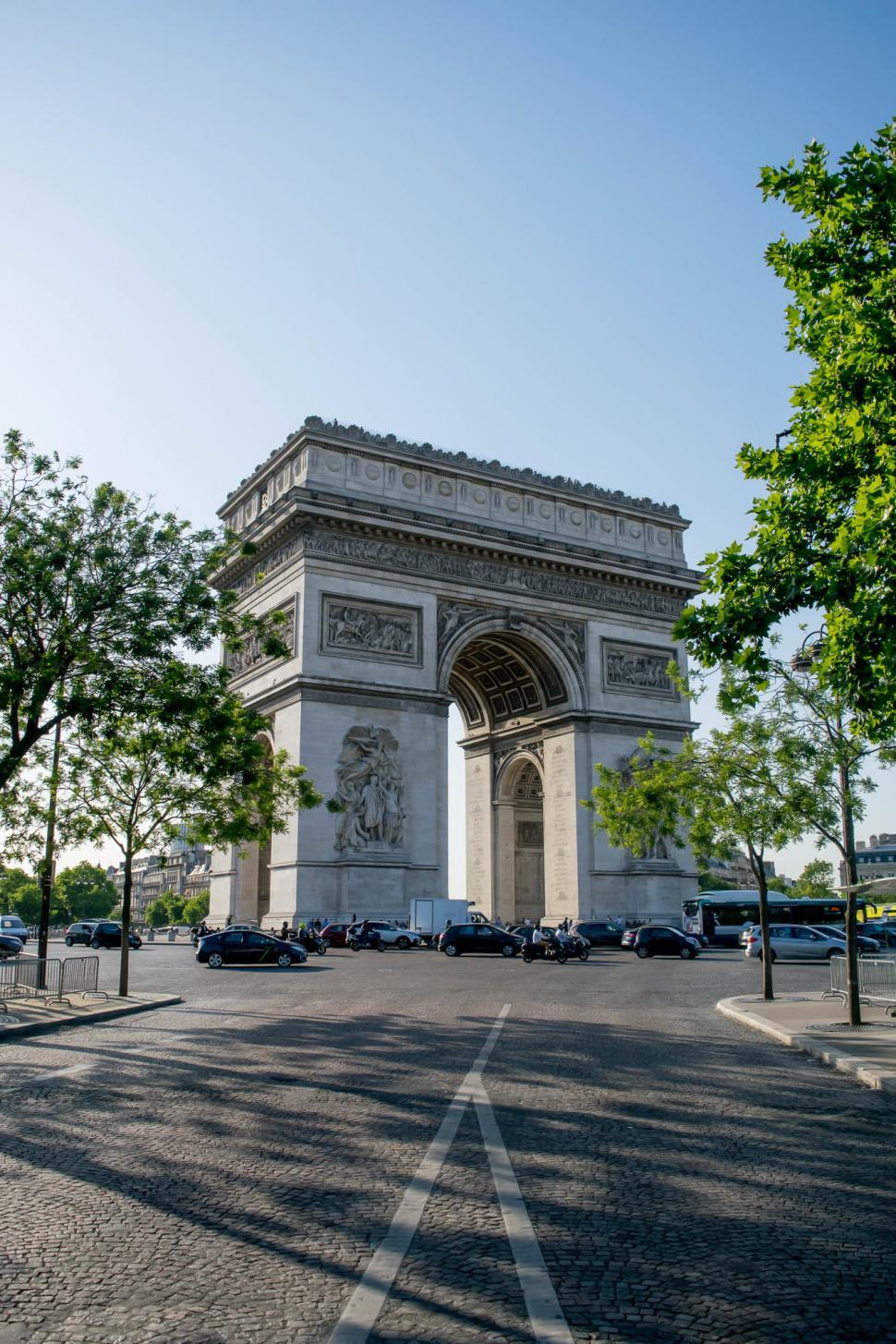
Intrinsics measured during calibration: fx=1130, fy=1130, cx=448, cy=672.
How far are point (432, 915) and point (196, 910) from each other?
12296 cm

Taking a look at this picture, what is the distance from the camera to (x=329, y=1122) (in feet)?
28.1

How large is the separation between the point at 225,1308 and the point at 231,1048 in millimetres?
9354

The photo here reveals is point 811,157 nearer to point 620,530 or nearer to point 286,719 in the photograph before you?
point 286,719

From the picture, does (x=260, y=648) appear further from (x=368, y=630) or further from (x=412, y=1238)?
(x=412, y=1238)

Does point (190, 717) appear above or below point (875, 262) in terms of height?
below

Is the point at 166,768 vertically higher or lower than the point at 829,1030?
higher

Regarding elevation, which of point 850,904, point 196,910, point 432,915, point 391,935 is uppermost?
point 850,904

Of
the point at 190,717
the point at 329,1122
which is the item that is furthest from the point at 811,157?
the point at 190,717

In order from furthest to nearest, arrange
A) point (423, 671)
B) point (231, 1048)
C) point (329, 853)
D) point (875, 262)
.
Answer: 1. point (423, 671)
2. point (329, 853)
3. point (231, 1048)
4. point (875, 262)

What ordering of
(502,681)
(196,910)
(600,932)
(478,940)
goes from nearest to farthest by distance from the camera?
(478,940)
(600,932)
(502,681)
(196,910)

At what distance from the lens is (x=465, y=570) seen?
1969 inches

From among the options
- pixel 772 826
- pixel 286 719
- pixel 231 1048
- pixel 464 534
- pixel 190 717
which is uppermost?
pixel 464 534

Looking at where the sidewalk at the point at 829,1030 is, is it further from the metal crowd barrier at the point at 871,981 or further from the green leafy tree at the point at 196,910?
the green leafy tree at the point at 196,910

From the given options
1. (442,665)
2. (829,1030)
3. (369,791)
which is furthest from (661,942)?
(829,1030)
